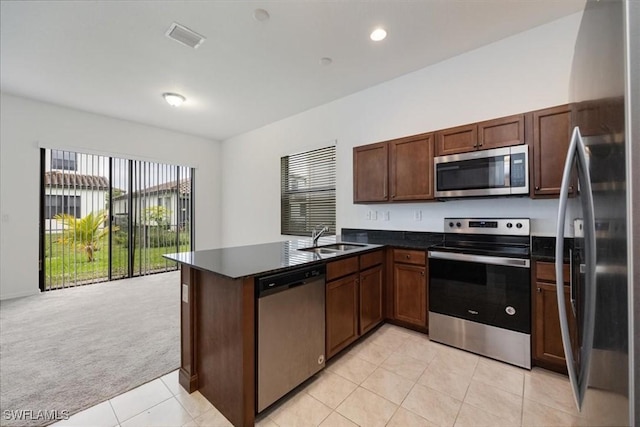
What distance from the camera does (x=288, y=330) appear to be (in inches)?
68.4

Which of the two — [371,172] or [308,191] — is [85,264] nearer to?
[308,191]

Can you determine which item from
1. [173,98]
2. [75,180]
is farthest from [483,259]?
[75,180]

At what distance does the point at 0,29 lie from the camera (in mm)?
2482

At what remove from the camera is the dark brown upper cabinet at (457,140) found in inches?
101

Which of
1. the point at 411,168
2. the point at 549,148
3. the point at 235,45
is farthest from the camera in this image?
the point at 411,168

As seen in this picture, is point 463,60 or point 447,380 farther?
point 463,60

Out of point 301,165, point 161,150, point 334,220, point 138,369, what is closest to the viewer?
point 138,369

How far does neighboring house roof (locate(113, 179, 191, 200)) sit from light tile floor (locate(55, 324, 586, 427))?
4390 mm

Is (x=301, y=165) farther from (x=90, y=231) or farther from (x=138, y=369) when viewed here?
(x=90, y=231)

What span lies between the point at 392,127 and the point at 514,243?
6.35 feet

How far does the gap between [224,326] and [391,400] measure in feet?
4.06

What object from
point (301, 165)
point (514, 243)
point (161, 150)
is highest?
point (161, 150)

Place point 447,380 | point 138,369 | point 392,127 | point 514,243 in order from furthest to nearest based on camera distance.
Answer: point 392,127 < point 514,243 < point 138,369 < point 447,380

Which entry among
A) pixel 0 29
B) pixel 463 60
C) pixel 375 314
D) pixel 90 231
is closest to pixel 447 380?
pixel 375 314
